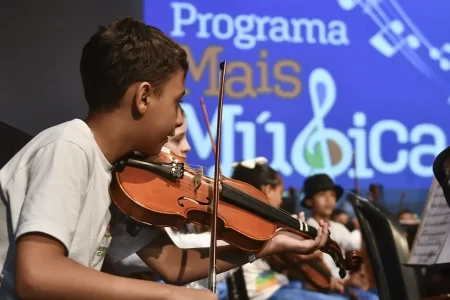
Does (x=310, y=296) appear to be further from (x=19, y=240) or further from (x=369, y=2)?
(x=19, y=240)

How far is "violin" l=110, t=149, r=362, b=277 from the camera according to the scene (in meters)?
1.13

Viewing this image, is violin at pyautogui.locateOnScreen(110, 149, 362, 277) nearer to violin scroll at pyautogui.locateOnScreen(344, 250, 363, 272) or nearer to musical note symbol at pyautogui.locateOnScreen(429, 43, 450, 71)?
violin scroll at pyautogui.locateOnScreen(344, 250, 363, 272)

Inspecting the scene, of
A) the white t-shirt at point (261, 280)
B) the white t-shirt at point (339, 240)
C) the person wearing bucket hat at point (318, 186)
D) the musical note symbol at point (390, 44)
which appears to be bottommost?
the white t-shirt at point (261, 280)

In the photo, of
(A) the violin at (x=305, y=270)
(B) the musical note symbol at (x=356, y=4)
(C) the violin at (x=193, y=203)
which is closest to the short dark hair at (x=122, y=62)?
(C) the violin at (x=193, y=203)

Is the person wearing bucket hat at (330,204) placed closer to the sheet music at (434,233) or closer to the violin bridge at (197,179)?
the sheet music at (434,233)

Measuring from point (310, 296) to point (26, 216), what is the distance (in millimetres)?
2240

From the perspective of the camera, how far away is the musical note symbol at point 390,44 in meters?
3.25

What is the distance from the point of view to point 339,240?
3102mm

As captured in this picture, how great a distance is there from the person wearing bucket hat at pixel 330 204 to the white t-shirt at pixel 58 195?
2106mm

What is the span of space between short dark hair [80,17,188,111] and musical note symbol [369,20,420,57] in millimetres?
2302

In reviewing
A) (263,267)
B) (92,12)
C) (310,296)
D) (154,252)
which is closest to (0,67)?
(92,12)

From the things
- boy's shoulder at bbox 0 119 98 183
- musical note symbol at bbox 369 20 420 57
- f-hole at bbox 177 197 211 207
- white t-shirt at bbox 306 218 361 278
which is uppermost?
musical note symbol at bbox 369 20 420 57

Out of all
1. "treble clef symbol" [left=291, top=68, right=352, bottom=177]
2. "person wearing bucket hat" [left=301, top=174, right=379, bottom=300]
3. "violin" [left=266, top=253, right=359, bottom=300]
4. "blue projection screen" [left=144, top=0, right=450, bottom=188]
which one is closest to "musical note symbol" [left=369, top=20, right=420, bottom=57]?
"blue projection screen" [left=144, top=0, right=450, bottom=188]

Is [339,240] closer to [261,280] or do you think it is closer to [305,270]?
[305,270]
